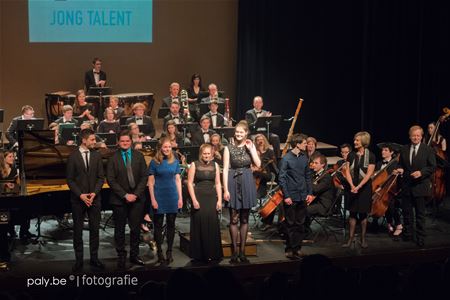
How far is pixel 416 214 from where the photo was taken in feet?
32.9

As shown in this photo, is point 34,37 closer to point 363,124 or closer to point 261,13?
point 261,13

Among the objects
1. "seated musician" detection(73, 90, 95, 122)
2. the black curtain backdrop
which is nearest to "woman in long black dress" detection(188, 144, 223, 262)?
"seated musician" detection(73, 90, 95, 122)

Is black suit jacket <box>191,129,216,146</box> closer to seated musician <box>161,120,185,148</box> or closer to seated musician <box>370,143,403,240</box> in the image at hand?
seated musician <box>161,120,185,148</box>

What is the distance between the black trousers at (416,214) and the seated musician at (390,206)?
244mm

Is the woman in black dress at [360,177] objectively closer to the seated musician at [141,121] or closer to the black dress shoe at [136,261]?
the black dress shoe at [136,261]

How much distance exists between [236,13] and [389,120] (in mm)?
4079

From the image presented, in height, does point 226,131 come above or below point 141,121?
below

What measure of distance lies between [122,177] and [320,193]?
2723 mm

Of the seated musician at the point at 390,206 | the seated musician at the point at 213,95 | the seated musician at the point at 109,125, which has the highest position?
the seated musician at the point at 213,95

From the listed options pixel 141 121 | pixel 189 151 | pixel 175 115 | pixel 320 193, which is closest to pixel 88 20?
pixel 175 115

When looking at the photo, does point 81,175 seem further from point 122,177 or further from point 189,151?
point 189,151

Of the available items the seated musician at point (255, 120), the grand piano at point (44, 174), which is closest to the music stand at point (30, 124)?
the grand piano at point (44, 174)

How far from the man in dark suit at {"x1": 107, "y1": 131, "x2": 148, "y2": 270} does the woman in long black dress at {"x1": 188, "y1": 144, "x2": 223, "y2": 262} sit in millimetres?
591

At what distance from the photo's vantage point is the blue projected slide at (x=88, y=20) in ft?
49.9
